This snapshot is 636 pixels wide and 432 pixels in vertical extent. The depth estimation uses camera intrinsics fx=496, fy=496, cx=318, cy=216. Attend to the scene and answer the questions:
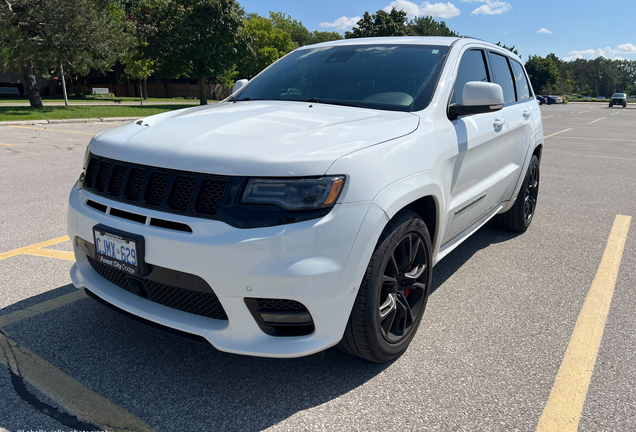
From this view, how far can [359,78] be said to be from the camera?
3.41 metres

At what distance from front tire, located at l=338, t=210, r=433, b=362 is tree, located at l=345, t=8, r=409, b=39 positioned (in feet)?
191

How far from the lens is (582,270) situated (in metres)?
4.12

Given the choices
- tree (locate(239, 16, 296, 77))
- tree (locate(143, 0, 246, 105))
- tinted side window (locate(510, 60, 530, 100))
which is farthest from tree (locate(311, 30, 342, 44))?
tinted side window (locate(510, 60, 530, 100))

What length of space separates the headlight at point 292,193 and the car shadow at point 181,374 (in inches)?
37.2

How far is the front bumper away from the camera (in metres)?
2.03

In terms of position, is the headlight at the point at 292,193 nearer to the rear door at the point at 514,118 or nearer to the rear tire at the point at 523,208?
the rear door at the point at 514,118

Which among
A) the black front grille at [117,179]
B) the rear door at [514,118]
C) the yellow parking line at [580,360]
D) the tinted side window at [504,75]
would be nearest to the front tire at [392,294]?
the yellow parking line at [580,360]

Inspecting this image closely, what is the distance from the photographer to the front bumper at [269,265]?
6.64ft

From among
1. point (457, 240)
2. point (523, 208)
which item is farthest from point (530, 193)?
point (457, 240)

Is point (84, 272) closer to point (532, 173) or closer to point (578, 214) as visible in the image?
point (532, 173)

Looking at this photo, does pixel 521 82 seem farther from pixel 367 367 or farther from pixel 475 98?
pixel 367 367

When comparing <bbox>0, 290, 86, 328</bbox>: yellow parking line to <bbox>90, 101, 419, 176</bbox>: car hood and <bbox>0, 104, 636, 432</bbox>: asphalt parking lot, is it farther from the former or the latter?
<bbox>90, 101, 419, 176</bbox>: car hood

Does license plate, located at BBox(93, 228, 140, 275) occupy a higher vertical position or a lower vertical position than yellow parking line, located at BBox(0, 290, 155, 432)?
higher

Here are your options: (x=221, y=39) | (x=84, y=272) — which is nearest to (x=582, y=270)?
(x=84, y=272)
